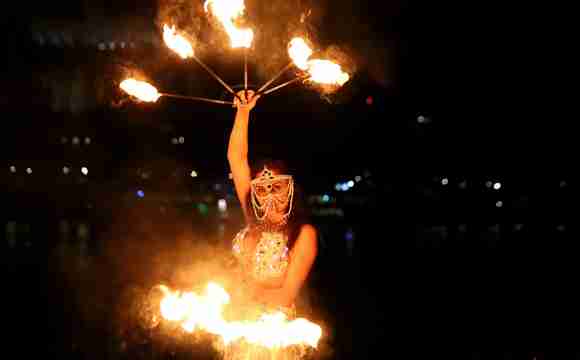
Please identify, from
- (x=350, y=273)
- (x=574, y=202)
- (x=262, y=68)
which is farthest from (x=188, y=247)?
(x=574, y=202)

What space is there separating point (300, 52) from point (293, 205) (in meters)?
1.04

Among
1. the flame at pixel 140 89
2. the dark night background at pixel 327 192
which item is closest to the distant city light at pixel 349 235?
the dark night background at pixel 327 192

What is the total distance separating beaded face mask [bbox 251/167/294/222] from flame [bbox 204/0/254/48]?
0.91 meters

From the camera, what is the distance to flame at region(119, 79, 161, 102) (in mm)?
4109

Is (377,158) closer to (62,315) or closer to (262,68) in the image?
(62,315)

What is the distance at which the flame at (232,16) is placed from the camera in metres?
3.93

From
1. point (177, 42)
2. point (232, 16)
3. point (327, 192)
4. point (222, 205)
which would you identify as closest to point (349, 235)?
point (327, 192)

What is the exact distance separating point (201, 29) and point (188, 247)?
1244 centimetres

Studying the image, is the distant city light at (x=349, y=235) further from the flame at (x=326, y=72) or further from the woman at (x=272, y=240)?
the flame at (x=326, y=72)

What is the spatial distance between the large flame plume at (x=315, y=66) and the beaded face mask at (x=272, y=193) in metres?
0.70

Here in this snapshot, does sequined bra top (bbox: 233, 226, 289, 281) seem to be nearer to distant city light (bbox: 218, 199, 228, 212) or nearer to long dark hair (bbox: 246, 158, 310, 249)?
long dark hair (bbox: 246, 158, 310, 249)

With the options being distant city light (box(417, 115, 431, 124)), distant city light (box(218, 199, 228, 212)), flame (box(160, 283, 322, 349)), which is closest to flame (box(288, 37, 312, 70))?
flame (box(160, 283, 322, 349))

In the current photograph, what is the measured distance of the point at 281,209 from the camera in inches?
152

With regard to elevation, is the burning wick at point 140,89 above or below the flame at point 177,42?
below
